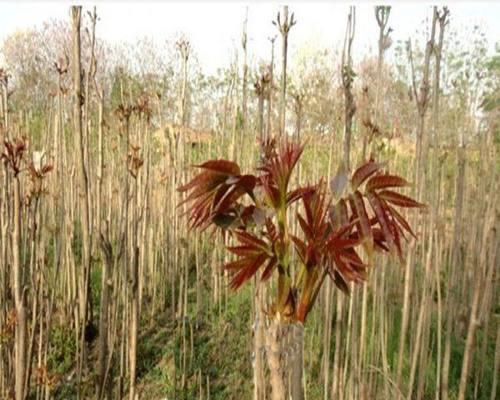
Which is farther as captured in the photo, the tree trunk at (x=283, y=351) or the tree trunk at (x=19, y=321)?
the tree trunk at (x=19, y=321)

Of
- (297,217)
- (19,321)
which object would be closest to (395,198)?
(297,217)

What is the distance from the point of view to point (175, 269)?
10.6 ft

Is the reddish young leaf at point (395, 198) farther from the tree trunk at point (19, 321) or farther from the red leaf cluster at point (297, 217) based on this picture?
the tree trunk at point (19, 321)

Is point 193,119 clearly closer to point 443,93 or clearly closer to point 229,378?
point 443,93

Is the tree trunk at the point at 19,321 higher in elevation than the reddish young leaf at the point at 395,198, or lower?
lower

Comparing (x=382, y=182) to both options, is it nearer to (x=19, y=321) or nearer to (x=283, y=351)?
(x=283, y=351)

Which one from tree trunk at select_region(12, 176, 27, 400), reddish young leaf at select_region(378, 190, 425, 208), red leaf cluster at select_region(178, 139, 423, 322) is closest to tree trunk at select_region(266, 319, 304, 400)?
red leaf cluster at select_region(178, 139, 423, 322)

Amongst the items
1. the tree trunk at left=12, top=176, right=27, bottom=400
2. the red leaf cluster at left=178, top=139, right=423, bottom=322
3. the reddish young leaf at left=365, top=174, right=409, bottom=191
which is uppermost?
the reddish young leaf at left=365, top=174, right=409, bottom=191

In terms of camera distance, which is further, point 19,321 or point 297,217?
point 19,321

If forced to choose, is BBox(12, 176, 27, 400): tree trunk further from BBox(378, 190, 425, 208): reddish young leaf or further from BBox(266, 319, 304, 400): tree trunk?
BBox(378, 190, 425, 208): reddish young leaf

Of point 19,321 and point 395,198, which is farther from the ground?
point 395,198

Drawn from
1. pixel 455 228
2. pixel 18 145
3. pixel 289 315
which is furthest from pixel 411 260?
pixel 18 145

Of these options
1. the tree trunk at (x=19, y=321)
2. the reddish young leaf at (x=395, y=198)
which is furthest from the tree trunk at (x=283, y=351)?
the tree trunk at (x=19, y=321)

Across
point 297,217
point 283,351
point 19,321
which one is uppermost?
point 297,217
